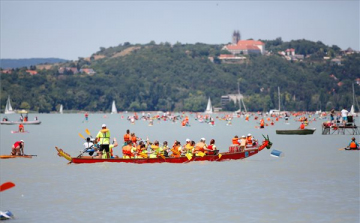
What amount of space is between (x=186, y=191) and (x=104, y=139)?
10.3 meters

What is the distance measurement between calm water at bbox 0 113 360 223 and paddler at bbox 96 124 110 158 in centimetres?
120

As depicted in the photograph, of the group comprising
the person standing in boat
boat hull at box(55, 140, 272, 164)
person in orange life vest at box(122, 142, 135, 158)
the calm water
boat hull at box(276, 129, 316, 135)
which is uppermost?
the person standing in boat

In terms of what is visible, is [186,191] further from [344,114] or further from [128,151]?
[344,114]

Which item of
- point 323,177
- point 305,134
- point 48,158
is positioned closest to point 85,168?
point 48,158

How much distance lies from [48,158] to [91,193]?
2102cm

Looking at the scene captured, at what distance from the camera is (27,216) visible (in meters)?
31.8

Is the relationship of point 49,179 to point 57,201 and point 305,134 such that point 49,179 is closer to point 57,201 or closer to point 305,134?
point 57,201

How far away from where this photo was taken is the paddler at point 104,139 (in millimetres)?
47500

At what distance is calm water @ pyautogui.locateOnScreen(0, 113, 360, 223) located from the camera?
32.2 metres

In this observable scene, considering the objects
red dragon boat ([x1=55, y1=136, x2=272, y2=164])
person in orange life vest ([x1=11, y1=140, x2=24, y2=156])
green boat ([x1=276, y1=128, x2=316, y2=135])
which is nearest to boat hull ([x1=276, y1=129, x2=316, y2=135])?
green boat ([x1=276, y1=128, x2=316, y2=135])

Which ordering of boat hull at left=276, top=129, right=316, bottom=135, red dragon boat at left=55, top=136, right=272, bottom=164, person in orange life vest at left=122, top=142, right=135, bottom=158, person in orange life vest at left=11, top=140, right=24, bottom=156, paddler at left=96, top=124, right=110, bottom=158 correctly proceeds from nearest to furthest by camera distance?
paddler at left=96, top=124, right=110, bottom=158
red dragon boat at left=55, top=136, right=272, bottom=164
person in orange life vest at left=122, top=142, right=135, bottom=158
person in orange life vest at left=11, top=140, right=24, bottom=156
boat hull at left=276, top=129, right=316, bottom=135

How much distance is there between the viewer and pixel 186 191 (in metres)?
38.8

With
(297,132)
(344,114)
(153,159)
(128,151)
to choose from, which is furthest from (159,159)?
(297,132)

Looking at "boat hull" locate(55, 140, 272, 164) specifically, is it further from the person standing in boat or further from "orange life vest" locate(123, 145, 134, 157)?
the person standing in boat
